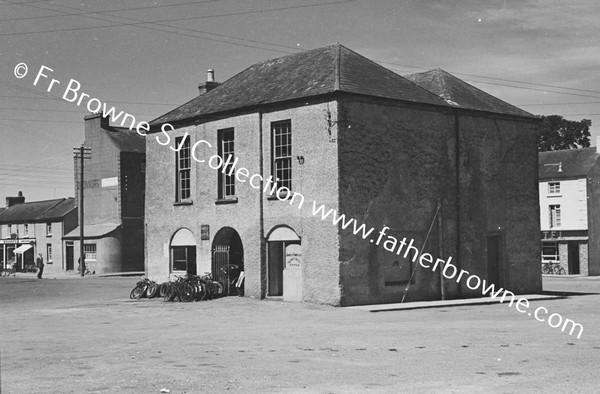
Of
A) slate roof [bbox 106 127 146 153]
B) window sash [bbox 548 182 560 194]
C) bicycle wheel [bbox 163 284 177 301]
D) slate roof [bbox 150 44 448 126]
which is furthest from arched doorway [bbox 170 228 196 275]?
window sash [bbox 548 182 560 194]

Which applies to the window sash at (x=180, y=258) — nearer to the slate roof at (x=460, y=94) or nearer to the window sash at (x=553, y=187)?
the slate roof at (x=460, y=94)

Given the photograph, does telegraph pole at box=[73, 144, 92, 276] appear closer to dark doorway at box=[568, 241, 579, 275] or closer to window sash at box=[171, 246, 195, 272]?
window sash at box=[171, 246, 195, 272]

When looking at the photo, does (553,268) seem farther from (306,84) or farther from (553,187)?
(306,84)

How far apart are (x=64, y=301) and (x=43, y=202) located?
49.0 metres

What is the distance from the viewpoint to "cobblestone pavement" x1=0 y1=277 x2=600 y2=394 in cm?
1080

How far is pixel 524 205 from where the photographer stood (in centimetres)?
3228

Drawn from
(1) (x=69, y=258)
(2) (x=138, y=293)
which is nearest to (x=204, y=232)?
(2) (x=138, y=293)

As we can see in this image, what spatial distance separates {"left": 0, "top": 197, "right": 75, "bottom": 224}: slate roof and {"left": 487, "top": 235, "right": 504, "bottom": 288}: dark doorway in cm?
4650

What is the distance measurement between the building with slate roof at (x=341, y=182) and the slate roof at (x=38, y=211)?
1583 inches

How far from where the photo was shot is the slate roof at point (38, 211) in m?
70.4

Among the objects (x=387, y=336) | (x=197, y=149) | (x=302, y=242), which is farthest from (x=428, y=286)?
(x=387, y=336)

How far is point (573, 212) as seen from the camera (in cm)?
5738

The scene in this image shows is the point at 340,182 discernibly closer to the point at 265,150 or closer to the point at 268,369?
the point at 265,150

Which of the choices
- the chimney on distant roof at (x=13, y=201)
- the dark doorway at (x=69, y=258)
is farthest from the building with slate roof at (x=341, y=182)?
the chimney on distant roof at (x=13, y=201)
